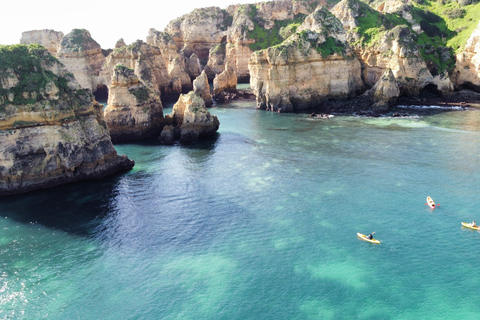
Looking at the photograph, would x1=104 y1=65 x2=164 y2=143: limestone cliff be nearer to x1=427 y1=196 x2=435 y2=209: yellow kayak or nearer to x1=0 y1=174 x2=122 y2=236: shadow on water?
x1=0 y1=174 x2=122 y2=236: shadow on water

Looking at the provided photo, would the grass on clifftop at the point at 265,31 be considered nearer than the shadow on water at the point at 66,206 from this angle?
No

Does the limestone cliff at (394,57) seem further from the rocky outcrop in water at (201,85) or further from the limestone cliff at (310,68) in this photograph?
the rocky outcrop in water at (201,85)

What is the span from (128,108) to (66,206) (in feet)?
92.8

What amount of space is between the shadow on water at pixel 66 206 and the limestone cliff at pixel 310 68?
2044 inches

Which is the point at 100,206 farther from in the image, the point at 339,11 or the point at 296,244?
the point at 339,11

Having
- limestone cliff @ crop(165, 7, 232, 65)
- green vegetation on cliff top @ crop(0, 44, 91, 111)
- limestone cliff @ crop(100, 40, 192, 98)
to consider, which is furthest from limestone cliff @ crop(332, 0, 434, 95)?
green vegetation on cliff top @ crop(0, 44, 91, 111)

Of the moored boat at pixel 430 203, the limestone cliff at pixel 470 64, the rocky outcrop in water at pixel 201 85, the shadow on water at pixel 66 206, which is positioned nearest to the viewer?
the shadow on water at pixel 66 206

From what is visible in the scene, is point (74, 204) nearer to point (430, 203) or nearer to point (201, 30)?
point (430, 203)

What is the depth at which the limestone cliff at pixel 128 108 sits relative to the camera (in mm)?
64750

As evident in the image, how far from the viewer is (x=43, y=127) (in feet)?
148

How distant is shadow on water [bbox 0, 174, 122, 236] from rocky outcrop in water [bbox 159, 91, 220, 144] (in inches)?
776

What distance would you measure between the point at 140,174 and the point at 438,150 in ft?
147

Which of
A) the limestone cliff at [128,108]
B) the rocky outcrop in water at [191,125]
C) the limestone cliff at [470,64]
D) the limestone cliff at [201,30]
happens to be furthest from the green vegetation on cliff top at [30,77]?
the limestone cliff at [201,30]

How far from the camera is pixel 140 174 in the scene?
5100 centimetres
